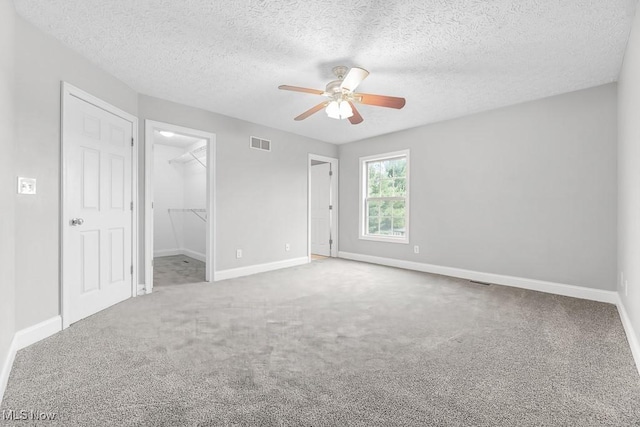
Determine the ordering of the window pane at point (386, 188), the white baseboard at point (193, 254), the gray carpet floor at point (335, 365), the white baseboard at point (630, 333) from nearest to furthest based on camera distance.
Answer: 1. the gray carpet floor at point (335, 365)
2. the white baseboard at point (630, 333)
3. the window pane at point (386, 188)
4. the white baseboard at point (193, 254)

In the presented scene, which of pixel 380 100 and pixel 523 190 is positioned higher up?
pixel 380 100

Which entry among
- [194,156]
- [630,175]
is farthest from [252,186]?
[630,175]

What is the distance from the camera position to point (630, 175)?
2424 millimetres

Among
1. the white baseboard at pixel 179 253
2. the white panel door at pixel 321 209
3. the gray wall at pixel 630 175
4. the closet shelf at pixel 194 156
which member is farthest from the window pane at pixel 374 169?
the white baseboard at pixel 179 253

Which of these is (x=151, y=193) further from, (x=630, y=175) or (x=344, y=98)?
(x=630, y=175)

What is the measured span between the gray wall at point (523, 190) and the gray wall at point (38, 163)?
14.9ft

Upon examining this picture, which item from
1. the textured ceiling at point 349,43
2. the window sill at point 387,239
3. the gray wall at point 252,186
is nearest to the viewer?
the textured ceiling at point 349,43

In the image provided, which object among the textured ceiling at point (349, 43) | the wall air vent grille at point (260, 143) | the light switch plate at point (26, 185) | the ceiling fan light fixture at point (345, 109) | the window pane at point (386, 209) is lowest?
the window pane at point (386, 209)

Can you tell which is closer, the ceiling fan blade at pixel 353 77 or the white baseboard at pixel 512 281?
the ceiling fan blade at pixel 353 77

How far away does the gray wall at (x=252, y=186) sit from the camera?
13.7ft

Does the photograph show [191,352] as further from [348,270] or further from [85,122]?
[348,270]

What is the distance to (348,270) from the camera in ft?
16.5

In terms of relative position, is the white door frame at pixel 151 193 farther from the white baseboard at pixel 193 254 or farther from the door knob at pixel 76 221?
→ the white baseboard at pixel 193 254

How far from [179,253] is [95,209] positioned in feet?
13.2
